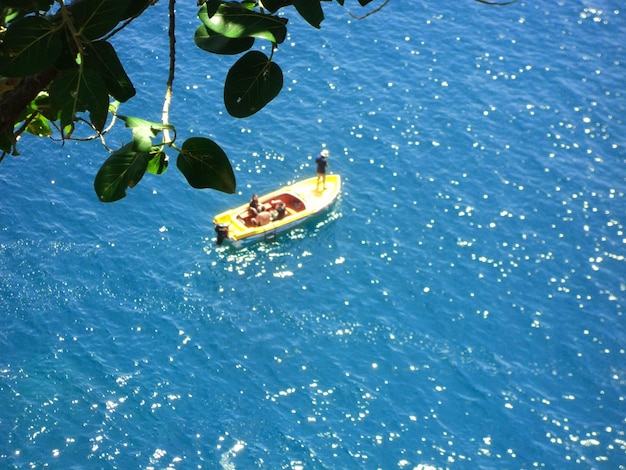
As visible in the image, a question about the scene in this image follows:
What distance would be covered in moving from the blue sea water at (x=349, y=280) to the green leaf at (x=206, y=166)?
570 inches

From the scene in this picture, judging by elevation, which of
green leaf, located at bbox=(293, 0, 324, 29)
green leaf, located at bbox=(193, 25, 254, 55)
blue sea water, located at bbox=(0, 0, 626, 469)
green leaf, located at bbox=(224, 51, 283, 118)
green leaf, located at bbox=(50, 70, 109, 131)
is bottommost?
blue sea water, located at bbox=(0, 0, 626, 469)

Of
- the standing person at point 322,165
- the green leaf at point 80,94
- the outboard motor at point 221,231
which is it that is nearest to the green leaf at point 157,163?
the green leaf at point 80,94

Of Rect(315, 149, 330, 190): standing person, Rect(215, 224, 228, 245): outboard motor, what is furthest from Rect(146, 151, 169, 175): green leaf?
Rect(315, 149, 330, 190): standing person

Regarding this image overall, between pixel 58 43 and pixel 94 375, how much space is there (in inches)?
644

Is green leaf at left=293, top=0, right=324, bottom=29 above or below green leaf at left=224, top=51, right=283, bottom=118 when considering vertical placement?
above

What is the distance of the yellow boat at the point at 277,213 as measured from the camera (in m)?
20.6

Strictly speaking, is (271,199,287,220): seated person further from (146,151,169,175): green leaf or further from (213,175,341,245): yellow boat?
(146,151,169,175): green leaf

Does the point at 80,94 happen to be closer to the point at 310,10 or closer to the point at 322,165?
the point at 310,10

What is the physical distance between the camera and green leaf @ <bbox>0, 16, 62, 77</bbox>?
2170mm

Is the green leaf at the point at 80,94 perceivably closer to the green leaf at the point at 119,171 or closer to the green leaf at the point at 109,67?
the green leaf at the point at 109,67

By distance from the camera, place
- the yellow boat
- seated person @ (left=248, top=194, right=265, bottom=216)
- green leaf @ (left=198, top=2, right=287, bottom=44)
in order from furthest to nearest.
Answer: seated person @ (left=248, top=194, right=265, bottom=216)
the yellow boat
green leaf @ (left=198, top=2, right=287, bottom=44)

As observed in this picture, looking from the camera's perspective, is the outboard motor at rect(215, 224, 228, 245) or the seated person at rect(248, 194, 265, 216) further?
the seated person at rect(248, 194, 265, 216)

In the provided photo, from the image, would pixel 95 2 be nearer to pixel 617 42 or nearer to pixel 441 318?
pixel 441 318

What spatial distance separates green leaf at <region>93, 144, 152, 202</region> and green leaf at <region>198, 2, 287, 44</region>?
406 millimetres
